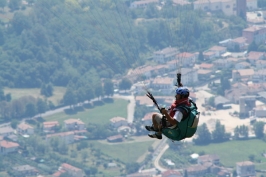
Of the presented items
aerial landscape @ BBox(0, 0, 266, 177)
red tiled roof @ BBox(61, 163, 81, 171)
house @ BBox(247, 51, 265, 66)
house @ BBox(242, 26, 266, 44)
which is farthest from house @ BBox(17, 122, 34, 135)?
house @ BBox(242, 26, 266, 44)

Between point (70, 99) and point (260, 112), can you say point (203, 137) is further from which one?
point (70, 99)

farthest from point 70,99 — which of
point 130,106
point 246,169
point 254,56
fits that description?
point 254,56

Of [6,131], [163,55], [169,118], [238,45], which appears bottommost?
[6,131]

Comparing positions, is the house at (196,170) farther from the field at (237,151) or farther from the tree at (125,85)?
the tree at (125,85)

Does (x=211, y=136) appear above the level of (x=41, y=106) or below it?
below

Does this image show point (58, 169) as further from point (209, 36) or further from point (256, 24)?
point (256, 24)

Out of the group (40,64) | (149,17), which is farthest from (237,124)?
(149,17)
